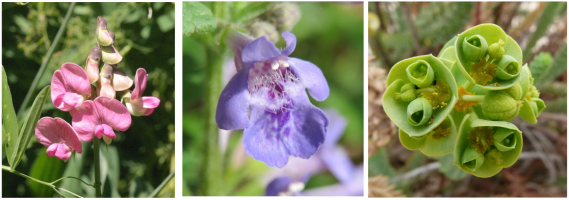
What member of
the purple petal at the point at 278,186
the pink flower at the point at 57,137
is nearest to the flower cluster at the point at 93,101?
the pink flower at the point at 57,137

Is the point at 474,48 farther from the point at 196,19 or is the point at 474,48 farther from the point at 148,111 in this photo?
the point at 148,111

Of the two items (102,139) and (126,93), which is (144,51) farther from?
(102,139)

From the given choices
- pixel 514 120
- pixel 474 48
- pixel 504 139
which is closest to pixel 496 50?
pixel 474 48

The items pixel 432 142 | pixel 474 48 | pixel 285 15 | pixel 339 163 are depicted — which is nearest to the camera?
pixel 474 48

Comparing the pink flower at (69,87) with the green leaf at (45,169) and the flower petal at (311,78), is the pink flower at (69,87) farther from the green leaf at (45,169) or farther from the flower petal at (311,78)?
the flower petal at (311,78)

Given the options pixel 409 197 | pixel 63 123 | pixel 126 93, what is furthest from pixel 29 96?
pixel 409 197
